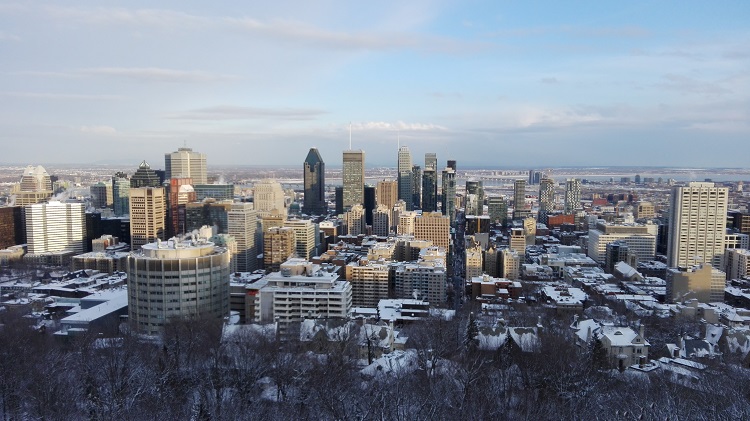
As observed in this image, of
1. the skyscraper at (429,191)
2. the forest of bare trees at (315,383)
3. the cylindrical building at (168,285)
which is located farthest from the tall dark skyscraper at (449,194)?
the forest of bare trees at (315,383)

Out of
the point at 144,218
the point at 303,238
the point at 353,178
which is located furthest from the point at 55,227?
the point at 353,178

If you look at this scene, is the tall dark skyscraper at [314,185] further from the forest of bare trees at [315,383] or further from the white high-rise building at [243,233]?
the forest of bare trees at [315,383]

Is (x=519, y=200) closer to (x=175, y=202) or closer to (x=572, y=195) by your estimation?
(x=572, y=195)

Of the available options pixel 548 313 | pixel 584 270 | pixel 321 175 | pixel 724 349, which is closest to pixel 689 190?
pixel 584 270

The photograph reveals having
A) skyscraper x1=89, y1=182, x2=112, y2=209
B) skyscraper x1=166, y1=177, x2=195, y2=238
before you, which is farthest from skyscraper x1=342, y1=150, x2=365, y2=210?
skyscraper x1=89, y1=182, x2=112, y2=209

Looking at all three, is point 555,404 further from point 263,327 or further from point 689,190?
point 689,190
